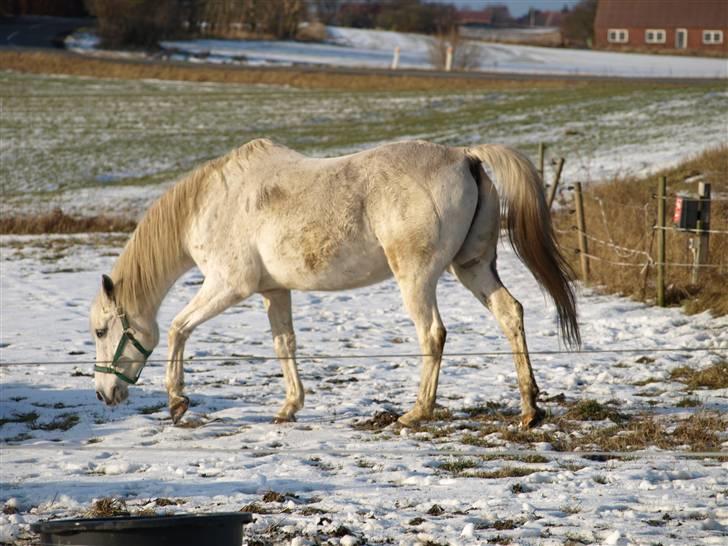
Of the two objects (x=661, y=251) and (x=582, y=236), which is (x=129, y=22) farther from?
(x=661, y=251)

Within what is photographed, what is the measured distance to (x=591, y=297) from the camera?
42.5 ft

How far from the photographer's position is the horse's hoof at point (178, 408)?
7.68 metres

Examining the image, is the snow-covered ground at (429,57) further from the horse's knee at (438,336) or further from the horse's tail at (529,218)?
the horse's knee at (438,336)

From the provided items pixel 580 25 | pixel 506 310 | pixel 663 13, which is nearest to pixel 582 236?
pixel 506 310

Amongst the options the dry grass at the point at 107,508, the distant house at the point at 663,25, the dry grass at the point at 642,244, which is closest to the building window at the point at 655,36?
the distant house at the point at 663,25

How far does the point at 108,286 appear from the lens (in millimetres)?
7977

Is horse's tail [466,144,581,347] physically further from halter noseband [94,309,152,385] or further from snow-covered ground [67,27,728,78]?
snow-covered ground [67,27,728,78]

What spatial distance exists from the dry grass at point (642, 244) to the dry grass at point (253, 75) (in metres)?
24.4

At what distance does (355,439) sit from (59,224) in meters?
14.3

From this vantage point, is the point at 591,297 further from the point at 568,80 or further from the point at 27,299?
the point at 568,80

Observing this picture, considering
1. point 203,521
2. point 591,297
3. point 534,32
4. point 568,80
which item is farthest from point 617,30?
point 203,521

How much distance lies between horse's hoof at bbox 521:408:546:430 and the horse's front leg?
2141 millimetres

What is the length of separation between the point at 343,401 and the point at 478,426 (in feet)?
4.48

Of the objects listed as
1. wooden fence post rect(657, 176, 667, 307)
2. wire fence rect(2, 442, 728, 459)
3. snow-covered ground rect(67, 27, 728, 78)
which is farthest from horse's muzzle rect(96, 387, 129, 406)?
snow-covered ground rect(67, 27, 728, 78)
